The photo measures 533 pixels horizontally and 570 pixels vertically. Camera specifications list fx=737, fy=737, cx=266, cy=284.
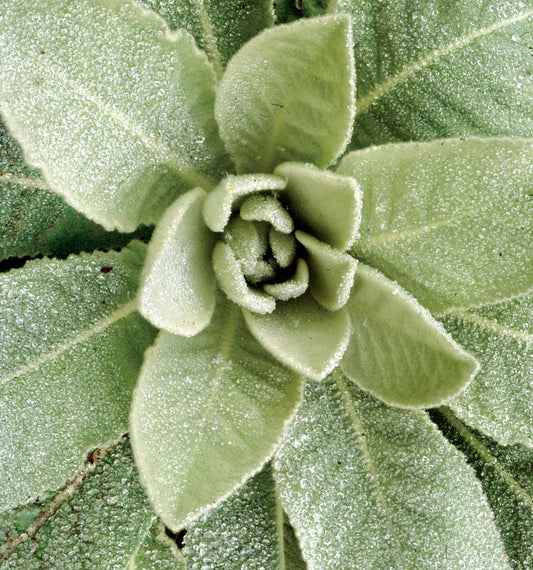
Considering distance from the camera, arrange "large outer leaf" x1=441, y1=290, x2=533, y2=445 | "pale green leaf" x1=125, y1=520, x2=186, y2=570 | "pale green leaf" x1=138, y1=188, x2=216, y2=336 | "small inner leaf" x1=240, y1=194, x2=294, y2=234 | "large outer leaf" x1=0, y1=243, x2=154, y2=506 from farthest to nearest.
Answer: "pale green leaf" x1=125, y1=520, x2=186, y2=570 < "large outer leaf" x1=441, y1=290, x2=533, y2=445 < "large outer leaf" x1=0, y1=243, x2=154, y2=506 < "small inner leaf" x1=240, y1=194, x2=294, y2=234 < "pale green leaf" x1=138, y1=188, x2=216, y2=336

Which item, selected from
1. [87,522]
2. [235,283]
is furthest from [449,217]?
[87,522]

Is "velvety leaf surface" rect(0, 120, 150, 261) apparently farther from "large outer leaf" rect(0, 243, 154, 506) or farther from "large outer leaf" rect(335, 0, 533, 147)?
"large outer leaf" rect(335, 0, 533, 147)

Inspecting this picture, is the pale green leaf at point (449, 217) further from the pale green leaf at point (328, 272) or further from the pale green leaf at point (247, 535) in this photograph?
the pale green leaf at point (247, 535)

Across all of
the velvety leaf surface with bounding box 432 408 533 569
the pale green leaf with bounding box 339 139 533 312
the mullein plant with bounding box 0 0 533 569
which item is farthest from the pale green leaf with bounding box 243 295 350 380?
the velvety leaf surface with bounding box 432 408 533 569

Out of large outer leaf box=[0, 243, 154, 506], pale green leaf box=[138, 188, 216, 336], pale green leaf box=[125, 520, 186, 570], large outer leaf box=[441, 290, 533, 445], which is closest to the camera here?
pale green leaf box=[138, 188, 216, 336]

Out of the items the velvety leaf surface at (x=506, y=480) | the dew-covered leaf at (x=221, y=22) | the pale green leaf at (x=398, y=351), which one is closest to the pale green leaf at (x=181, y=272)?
the pale green leaf at (x=398, y=351)

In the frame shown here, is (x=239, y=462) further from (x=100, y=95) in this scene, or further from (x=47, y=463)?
(x=100, y=95)
